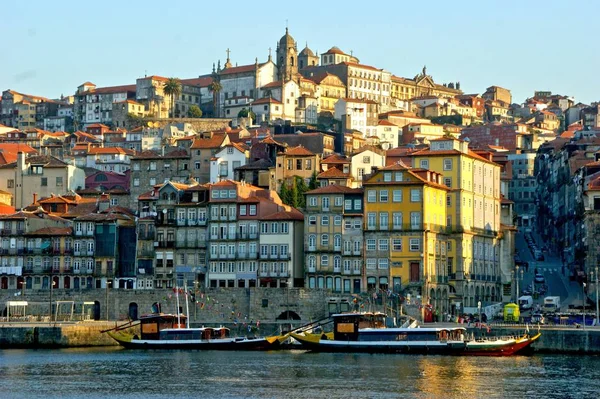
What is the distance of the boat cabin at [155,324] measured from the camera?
3839 inches

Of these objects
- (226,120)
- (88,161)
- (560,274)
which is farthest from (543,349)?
(226,120)

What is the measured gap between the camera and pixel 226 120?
191 meters

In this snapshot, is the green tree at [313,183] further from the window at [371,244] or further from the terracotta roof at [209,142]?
the window at [371,244]

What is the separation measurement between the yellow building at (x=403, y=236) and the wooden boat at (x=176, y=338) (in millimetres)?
13339

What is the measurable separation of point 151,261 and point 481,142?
90234mm

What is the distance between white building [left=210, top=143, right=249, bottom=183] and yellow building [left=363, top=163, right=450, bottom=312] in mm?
27067

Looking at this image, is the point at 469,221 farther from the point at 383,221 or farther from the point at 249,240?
the point at 249,240

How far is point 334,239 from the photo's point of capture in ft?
357

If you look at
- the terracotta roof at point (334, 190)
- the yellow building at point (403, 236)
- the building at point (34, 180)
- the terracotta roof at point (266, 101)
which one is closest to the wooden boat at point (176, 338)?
the yellow building at point (403, 236)

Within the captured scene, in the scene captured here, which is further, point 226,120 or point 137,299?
point 226,120

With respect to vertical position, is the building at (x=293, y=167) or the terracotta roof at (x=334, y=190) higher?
the building at (x=293, y=167)

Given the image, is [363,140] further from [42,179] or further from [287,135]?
[42,179]

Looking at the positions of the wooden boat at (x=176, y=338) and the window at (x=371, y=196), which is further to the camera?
the window at (x=371, y=196)

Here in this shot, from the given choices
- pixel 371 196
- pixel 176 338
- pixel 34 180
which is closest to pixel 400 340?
pixel 176 338
